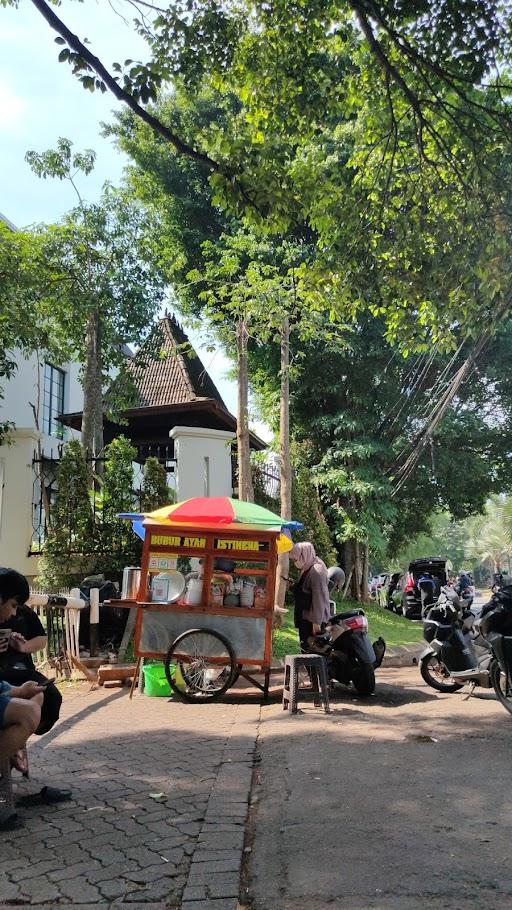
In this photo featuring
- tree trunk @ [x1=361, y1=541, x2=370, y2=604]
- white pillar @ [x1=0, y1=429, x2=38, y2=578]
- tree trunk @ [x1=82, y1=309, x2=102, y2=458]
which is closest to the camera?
white pillar @ [x1=0, y1=429, x2=38, y2=578]

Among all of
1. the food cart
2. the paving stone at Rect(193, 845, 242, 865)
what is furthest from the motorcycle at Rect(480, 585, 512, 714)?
the paving stone at Rect(193, 845, 242, 865)

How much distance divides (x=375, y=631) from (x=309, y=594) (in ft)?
24.6

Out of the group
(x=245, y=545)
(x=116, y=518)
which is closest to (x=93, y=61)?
(x=245, y=545)

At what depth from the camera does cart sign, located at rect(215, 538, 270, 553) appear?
7730 mm

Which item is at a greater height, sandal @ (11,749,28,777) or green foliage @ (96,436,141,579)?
green foliage @ (96,436,141,579)

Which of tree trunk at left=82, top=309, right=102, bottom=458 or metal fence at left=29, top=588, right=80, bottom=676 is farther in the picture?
tree trunk at left=82, top=309, right=102, bottom=458

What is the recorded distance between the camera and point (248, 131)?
297 inches

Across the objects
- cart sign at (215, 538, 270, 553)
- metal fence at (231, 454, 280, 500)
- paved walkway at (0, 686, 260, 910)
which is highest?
metal fence at (231, 454, 280, 500)

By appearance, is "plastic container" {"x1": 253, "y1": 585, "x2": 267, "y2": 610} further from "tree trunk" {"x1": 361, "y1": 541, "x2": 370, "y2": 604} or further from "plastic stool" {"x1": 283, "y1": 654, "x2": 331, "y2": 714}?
"tree trunk" {"x1": 361, "y1": 541, "x2": 370, "y2": 604}

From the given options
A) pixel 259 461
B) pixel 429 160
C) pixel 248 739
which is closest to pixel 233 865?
pixel 248 739

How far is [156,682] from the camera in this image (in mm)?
7941

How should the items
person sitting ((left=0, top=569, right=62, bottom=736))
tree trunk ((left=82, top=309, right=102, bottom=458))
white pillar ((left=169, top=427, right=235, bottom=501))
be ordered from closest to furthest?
person sitting ((left=0, top=569, right=62, bottom=736)), white pillar ((left=169, top=427, right=235, bottom=501)), tree trunk ((left=82, top=309, right=102, bottom=458))

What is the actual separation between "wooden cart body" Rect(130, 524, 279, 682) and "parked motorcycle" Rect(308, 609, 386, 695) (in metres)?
0.68

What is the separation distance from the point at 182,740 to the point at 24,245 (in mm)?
8963
